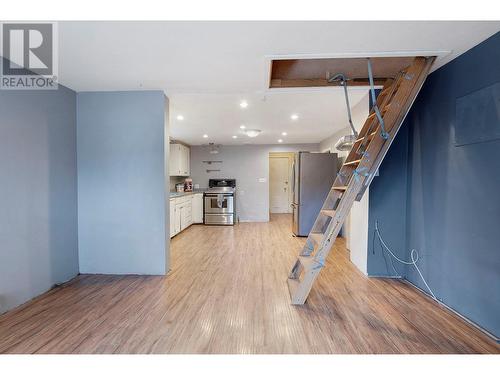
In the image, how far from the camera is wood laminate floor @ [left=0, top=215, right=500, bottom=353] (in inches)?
67.1

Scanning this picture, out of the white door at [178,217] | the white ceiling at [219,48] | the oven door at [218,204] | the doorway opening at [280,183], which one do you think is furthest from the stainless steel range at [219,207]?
the white ceiling at [219,48]

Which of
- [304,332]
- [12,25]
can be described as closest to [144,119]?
[12,25]

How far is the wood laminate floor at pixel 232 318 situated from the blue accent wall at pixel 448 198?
0.27 m

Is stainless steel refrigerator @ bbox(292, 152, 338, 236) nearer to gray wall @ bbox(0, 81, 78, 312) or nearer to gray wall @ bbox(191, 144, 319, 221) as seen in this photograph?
gray wall @ bbox(191, 144, 319, 221)

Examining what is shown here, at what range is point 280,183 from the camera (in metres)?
8.53

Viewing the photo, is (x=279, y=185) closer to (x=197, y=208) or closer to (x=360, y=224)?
(x=197, y=208)

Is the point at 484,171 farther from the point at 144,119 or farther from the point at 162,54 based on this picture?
the point at 144,119

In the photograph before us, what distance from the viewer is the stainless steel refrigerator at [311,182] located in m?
4.90

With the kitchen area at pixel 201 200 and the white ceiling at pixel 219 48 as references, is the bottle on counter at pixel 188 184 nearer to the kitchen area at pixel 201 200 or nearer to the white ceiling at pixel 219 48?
the kitchen area at pixel 201 200

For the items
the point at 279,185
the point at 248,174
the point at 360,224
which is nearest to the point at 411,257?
the point at 360,224

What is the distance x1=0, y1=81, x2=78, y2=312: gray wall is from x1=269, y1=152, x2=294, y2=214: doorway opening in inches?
251

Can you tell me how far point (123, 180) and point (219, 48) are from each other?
203 centimetres
